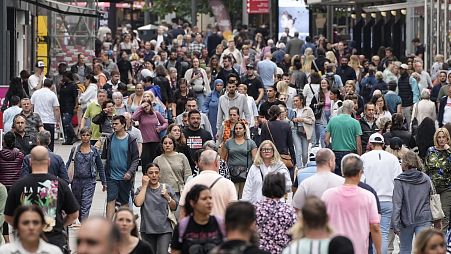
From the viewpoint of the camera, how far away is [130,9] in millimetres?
91500

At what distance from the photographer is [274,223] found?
12180 mm

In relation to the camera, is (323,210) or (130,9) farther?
(130,9)

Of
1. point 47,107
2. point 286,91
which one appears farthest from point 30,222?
point 286,91

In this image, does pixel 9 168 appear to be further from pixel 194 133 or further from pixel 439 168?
pixel 439 168

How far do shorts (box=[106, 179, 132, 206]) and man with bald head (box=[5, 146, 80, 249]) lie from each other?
16.6ft

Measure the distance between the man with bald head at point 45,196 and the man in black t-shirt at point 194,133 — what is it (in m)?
5.73

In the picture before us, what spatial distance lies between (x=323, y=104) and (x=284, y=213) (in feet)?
45.3

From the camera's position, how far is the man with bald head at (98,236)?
7.25 m

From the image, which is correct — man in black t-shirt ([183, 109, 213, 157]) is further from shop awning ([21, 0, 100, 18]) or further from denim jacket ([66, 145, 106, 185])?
shop awning ([21, 0, 100, 18])

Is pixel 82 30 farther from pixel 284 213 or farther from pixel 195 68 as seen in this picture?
pixel 284 213

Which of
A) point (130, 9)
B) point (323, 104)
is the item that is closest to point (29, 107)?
point (323, 104)

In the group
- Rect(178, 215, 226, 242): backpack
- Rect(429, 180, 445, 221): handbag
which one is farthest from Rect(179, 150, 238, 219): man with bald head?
Rect(429, 180, 445, 221): handbag

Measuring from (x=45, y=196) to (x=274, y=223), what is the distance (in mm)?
1917

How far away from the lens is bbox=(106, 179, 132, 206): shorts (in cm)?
A: 1781
